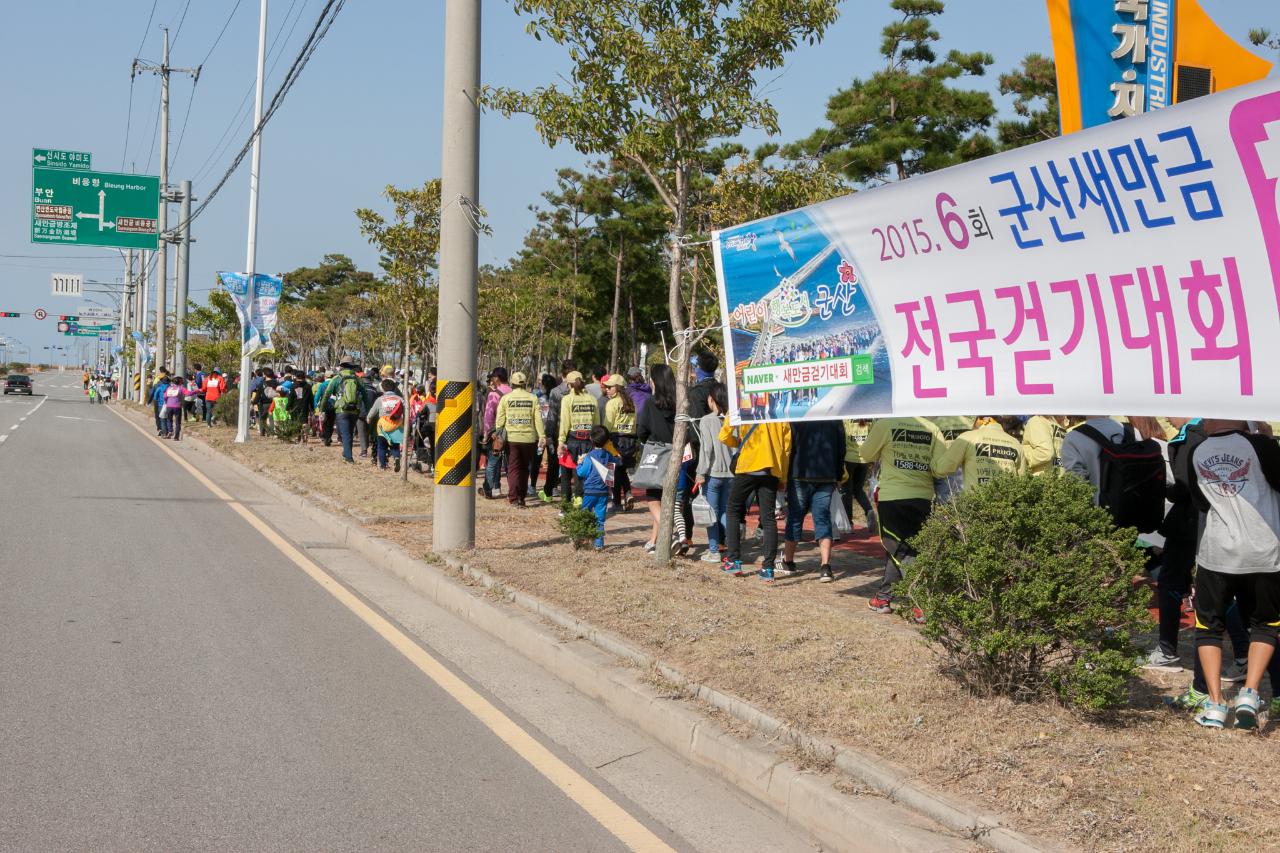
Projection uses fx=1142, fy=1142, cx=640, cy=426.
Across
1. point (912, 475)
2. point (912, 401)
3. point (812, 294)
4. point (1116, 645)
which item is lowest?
point (1116, 645)

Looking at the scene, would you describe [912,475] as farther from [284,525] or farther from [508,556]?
[284,525]

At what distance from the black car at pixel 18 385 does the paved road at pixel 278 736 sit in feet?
232

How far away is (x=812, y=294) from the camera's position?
7.11 m

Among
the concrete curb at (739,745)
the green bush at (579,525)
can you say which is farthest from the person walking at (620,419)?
the concrete curb at (739,745)

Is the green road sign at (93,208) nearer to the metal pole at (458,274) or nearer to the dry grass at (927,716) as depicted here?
the metal pole at (458,274)

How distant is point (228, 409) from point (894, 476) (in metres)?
25.0

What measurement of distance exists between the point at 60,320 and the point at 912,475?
323 ft

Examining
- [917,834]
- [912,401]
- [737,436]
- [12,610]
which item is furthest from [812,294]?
[12,610]

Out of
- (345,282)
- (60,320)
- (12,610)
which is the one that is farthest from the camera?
(60,320)

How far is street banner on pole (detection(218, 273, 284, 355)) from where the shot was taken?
2394cm

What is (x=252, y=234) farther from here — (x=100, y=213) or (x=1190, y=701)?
(x=1190, y=701)

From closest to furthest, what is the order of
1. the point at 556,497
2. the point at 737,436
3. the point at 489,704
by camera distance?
the point at 489,704 < the point at 737,436 < the point at 556,497

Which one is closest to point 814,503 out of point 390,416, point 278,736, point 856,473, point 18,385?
point 856,473

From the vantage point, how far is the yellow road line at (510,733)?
447 cm
